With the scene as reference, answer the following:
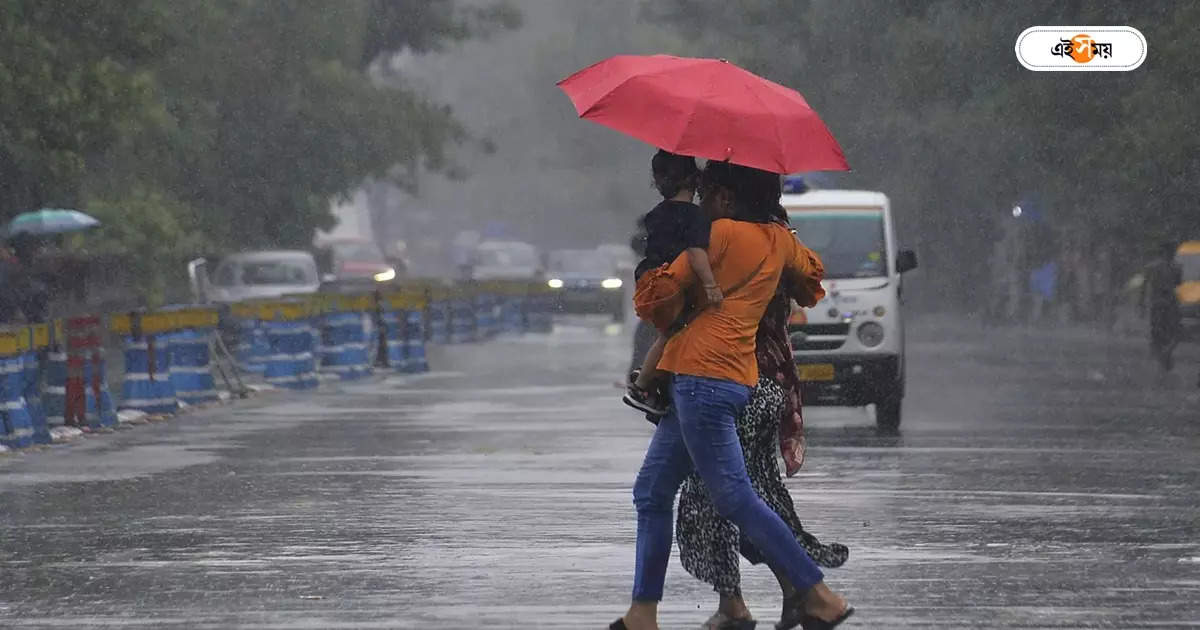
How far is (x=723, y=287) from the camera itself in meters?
8.51

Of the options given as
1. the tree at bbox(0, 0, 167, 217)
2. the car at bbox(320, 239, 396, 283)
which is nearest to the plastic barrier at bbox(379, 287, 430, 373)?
the tree at bbox(0, 0, 167, 217)

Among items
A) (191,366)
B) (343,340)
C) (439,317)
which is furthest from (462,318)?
(191,366)

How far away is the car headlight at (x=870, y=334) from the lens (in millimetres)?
21094

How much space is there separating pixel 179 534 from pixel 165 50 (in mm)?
17493

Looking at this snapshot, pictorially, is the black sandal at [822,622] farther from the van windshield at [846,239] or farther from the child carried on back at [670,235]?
the van windshield at [846,239]

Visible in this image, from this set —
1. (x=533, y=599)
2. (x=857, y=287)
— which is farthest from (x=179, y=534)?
(x=857, y=287)

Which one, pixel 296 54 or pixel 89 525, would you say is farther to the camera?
pixel 296 54

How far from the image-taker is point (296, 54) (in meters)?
45.5

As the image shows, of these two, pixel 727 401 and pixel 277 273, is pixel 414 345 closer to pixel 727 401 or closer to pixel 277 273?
pixel 277 273

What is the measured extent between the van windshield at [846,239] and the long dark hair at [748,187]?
1279cm

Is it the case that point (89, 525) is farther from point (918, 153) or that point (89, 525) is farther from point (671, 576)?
point (918, 153)

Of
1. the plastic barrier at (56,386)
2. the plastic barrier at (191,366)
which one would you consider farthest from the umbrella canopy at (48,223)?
the plastic barrier at (56,386)

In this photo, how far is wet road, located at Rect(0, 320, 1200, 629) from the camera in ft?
32.3

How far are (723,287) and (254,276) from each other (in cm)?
3293
